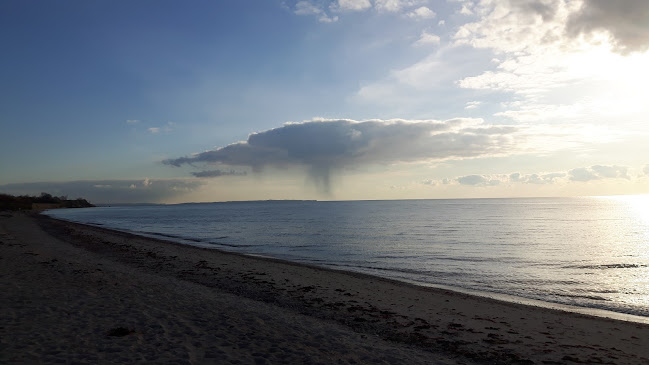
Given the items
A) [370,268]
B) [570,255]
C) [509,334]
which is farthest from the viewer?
[570,255]

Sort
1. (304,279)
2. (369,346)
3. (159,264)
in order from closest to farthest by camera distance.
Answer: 1. (369,346)
2. (304,279)
3. (159,264)

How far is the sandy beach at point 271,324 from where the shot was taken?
9.07 m

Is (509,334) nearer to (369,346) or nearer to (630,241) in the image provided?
(369,346)

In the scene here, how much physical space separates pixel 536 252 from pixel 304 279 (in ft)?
82.5

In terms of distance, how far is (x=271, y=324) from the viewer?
12.1 metres

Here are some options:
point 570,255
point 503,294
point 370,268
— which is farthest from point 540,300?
point 570,255

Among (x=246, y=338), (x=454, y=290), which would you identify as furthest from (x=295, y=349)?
(x=454, y=290)

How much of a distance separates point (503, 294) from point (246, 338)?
1521cm

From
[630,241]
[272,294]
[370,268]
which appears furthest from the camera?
[630,241]

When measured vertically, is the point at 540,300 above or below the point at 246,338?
below

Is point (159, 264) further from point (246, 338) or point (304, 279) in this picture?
point (246, 338)

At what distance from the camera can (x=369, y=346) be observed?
34.9ft

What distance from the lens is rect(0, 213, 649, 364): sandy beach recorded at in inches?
357

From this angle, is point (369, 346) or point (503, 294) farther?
point (503, 294)
